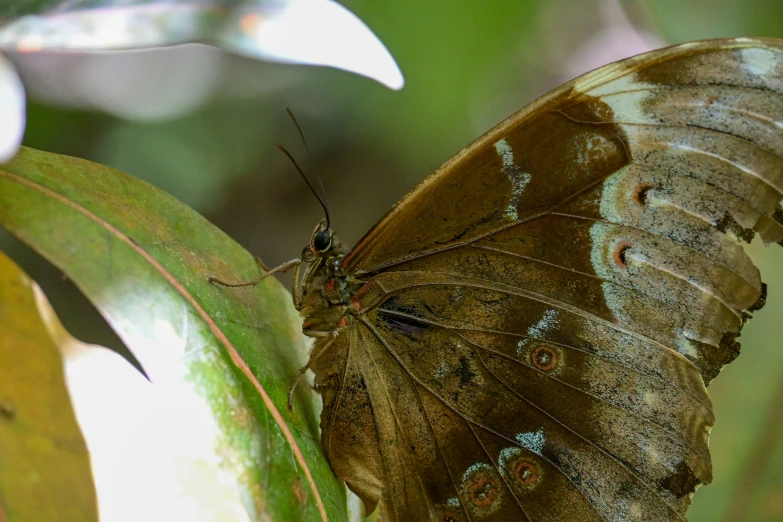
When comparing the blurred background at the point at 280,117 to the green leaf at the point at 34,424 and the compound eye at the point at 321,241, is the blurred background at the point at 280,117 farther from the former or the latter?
the green leaf at the point at 34,424

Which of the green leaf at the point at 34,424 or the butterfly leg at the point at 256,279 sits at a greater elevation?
the butterfly leg at the point at 256,279

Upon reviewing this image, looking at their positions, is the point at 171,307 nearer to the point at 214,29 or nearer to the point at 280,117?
the point at 214,29

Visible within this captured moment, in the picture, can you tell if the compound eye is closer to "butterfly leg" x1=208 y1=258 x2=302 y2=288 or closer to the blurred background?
"butterfly leg" x1=208 y1=258 x2=302 y2=288

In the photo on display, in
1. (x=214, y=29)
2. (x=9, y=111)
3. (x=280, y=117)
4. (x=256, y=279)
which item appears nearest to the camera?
(x=9, y=111)

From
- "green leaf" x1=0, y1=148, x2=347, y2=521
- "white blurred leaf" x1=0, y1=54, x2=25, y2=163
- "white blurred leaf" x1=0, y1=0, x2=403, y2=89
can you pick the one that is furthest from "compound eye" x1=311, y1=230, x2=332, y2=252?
"white blurred leaf" x1=0, y1=54, x2=25, y2=163

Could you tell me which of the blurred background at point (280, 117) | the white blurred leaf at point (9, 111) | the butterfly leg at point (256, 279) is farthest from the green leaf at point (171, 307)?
the blurred background at point (280, 117)

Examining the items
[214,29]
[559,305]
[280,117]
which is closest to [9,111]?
[214,29]
